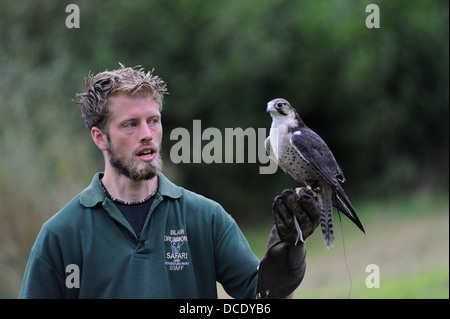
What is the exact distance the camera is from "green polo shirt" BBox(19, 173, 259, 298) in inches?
111

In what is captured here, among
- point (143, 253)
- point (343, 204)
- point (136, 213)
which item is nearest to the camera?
point (143, 253)

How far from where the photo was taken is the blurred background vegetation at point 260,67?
11.8m

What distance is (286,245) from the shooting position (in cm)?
296

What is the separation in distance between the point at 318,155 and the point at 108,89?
1253mm

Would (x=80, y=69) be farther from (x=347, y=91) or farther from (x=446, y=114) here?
(x=446, y=114)

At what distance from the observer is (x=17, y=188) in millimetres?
7508

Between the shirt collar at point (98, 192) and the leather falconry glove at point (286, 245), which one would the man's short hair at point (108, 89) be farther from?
the leather falconry glove at point (286, 245)

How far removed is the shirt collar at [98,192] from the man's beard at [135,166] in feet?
0.41

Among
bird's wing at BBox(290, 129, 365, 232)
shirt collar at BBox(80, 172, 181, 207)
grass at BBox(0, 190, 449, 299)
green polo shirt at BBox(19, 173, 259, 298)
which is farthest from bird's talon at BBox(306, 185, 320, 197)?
grass at BBox(0, 190, 449, 299)

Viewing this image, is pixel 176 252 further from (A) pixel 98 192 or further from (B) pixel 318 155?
(B) pixel 318 155

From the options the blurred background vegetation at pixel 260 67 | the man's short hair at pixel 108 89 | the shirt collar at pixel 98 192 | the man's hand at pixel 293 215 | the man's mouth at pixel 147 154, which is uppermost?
the blurred background vegetation at pixel 260 67

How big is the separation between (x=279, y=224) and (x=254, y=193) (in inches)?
399

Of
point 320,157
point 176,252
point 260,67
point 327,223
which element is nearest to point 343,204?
point 327,223

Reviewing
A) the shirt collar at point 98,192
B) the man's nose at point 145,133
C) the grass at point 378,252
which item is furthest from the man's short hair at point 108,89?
the grass at point 378,252
